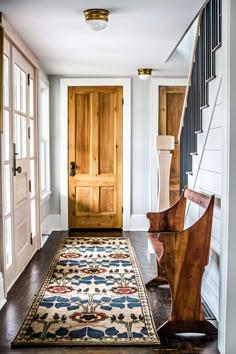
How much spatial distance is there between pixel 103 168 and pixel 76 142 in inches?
21.4

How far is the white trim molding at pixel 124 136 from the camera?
6102mm

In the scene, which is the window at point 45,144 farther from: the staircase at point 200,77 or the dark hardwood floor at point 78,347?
the staircase at point 200,77

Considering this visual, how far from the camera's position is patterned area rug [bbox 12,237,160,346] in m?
2.71

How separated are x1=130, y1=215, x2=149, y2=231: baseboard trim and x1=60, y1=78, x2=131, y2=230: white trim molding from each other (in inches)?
2.4

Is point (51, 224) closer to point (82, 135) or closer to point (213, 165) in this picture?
point (82, 135)

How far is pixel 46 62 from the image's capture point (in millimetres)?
5199

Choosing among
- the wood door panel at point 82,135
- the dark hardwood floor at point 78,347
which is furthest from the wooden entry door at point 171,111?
the dark hardwood floor at point 78,347

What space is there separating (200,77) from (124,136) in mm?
2771

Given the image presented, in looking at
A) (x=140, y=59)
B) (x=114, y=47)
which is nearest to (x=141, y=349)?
(x=114, y=47)

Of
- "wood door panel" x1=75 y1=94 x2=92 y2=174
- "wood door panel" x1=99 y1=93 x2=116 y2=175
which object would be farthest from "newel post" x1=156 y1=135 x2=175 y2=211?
"wood door panel" x1=75 y1=94 x2=92 y2=174

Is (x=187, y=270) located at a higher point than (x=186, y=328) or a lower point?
higher

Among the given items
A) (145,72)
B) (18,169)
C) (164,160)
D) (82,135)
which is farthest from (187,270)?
(82,135)

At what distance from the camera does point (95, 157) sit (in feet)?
20.3

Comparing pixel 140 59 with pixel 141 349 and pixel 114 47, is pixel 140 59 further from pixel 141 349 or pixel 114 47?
pixel 141 349
